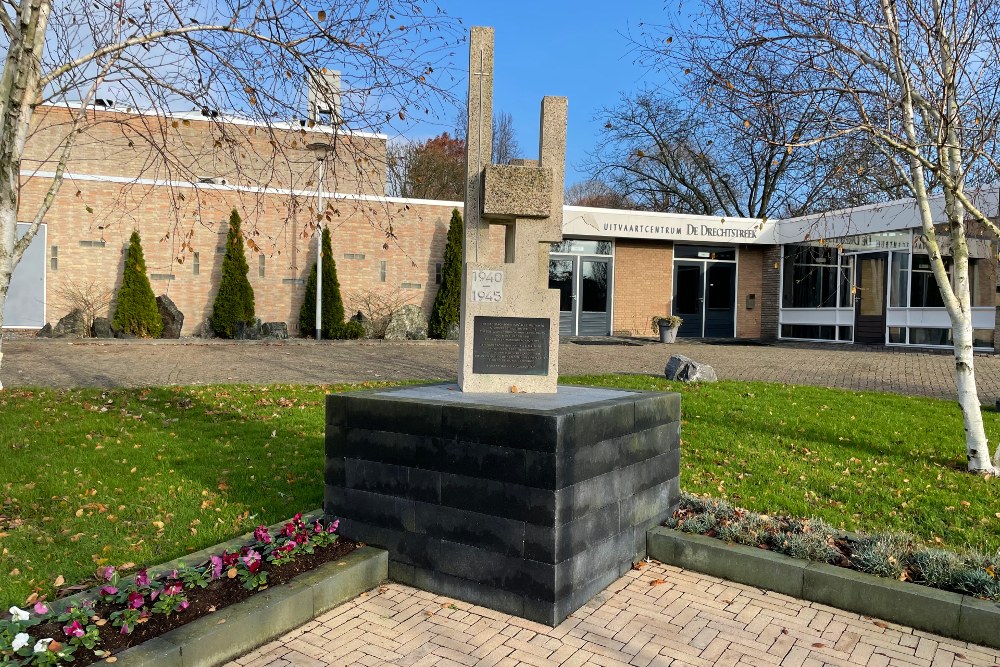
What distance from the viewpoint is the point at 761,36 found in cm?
623

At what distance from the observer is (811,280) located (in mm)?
24203

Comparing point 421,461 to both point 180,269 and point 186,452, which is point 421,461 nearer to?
point 186,452

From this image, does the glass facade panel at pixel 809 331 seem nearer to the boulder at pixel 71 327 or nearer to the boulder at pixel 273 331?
the boulder at pixel 273 331

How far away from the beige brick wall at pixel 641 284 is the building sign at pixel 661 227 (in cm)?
86

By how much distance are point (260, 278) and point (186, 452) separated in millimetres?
14967

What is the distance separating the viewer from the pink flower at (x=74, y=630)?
2.99 m

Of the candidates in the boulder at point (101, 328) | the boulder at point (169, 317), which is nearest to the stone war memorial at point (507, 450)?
the boulder at point (169, 317)

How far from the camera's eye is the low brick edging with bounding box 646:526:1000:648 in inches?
144

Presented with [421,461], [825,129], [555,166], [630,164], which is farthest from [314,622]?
[630,164]

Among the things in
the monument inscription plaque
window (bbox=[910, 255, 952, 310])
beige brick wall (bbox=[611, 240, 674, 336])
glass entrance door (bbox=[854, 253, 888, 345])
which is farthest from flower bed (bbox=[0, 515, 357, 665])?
beige brick wall (bbox=[611, 240, 674, 336])

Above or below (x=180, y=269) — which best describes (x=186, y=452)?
below

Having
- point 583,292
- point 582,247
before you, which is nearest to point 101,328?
point 583,292

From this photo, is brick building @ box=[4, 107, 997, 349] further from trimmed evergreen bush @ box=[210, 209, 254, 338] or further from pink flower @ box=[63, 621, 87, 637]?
pink flower @ box=[63, 621, 87, 637]

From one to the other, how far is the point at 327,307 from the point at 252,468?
14.8 meters
